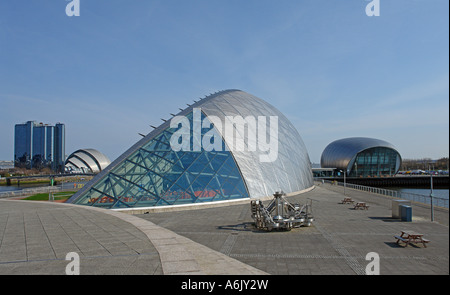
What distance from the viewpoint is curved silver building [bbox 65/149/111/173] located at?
130 m

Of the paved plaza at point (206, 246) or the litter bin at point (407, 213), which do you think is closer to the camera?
the paved plaza at point (206, 246)

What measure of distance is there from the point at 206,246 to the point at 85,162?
136 metres

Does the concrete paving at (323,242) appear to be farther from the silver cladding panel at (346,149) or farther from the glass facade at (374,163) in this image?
the glass facade at (374,163)

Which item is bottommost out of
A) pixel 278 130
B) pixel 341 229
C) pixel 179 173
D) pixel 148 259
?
pixel 341 229

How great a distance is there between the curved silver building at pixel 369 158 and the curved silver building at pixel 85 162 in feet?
341

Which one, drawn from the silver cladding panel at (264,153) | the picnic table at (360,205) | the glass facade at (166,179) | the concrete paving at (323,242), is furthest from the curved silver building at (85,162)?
the picnic table at (360,205)

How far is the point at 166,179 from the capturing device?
2066 centimetres

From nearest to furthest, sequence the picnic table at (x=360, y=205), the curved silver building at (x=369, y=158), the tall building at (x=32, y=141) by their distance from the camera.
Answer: the picnic table at (x=360, y=205), the curved silver building at (x=369, y=158), the tall building at (x=32, y=141)

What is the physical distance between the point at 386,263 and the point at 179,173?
15.3m

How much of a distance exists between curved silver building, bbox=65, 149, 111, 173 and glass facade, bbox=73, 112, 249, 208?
119m

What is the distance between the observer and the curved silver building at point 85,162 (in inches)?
5138

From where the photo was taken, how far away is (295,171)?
31.3 metres
